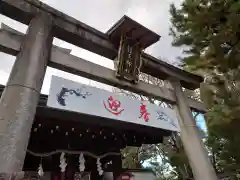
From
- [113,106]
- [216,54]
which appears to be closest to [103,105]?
[113,106]

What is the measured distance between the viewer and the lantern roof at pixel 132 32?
439 cm

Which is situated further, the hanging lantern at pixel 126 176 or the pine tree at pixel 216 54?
the hanging lantern at pixel 126 176

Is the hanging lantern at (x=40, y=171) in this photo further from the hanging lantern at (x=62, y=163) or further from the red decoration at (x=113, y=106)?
the red decoration at (x=113, y=106)

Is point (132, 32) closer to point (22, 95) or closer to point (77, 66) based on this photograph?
point (77, 66)

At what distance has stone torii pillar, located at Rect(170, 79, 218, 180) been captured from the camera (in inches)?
167

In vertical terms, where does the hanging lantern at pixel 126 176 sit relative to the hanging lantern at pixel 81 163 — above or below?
below

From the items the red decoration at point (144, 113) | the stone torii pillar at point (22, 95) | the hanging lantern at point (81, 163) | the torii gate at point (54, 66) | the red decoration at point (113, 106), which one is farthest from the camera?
the hanging lantern at point (81, 163)

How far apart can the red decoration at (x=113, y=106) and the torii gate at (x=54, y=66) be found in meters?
0.47

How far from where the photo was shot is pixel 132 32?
4.63m

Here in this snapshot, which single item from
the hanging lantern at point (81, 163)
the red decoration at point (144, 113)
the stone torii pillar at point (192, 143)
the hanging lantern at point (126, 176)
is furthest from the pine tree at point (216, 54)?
the hanging lantern at point (81, 163)

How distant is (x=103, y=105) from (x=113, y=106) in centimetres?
23

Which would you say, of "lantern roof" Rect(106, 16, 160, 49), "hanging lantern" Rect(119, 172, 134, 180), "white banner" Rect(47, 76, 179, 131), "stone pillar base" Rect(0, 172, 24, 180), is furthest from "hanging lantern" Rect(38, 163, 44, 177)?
"lantern roof" Rect(106, 16, 160, 49)

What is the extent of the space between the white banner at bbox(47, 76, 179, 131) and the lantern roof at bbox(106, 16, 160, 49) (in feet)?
4.55

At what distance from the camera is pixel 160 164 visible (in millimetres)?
17219
